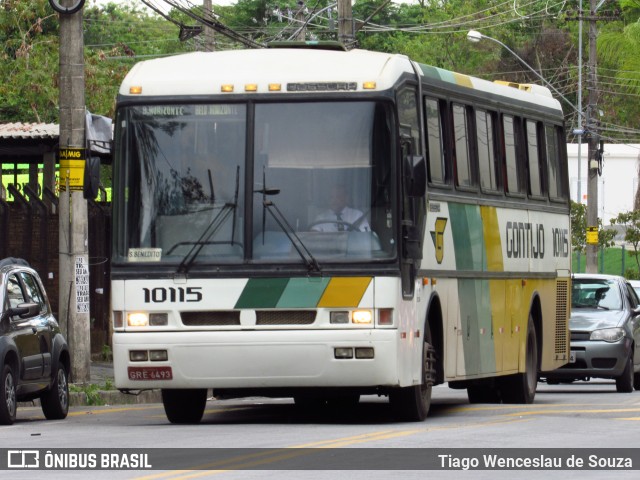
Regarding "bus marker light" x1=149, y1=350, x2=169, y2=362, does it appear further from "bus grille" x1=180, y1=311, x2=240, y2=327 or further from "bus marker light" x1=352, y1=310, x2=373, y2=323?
"bus marker light" x1=352, y1=310, x2=373, y2=323

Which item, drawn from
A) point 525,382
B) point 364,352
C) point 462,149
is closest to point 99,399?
point 525,382

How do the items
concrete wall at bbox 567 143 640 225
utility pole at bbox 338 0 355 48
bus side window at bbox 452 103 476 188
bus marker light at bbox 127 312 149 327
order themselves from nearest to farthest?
bus marker light at bbox 127 312 149 327 < bus side window at bbox 452 103 476 188 < utility pole at bbox 338 0 355 48 < concrete wall at bbox 567 143 640 225

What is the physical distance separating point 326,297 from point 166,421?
306 cm

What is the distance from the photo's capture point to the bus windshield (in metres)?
14.8

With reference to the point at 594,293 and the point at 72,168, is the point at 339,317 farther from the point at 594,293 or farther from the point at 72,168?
the point at 594,293

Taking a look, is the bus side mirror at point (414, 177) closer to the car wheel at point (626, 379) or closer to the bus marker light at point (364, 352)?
the bus marker light at point (364, 352)

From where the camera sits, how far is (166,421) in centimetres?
1689

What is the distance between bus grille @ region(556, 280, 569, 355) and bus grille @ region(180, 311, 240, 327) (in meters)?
7.52

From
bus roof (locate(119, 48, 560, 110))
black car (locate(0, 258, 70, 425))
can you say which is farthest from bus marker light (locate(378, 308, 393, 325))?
black car (locate(0, 258, 70, 425))

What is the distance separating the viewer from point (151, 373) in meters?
14.8

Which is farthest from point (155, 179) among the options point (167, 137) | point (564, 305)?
point (564, 305)

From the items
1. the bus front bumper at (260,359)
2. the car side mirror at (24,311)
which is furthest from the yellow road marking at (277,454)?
the car side mirror at (24,311)

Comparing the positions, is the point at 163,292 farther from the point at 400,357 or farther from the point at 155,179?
the point at 400,357

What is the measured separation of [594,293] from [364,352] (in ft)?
37.0
